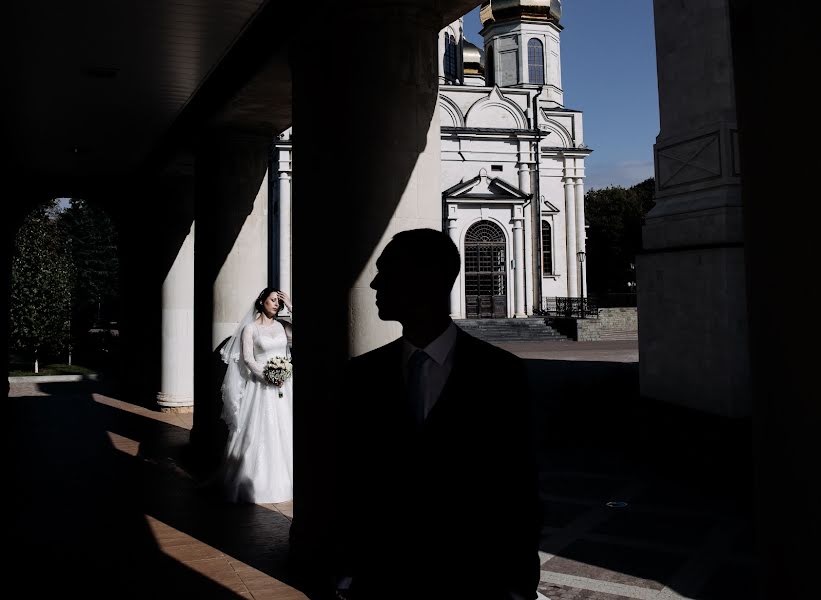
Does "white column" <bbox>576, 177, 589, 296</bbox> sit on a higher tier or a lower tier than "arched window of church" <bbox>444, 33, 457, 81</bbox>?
lower

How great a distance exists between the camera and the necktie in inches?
83.2

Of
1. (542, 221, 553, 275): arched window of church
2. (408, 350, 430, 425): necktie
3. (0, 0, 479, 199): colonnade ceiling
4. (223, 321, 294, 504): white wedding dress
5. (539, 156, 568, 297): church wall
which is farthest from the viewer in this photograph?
(542, 221, 553, 275): arched window of church

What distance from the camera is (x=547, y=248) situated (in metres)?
45.4

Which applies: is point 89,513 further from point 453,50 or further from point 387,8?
point 453,50

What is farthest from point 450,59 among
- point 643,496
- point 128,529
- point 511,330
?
point 128,529

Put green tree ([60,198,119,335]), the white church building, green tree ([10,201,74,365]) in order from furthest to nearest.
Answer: green tree ([60,198,119,335])
the white church building
green tree ([10,201,74,365])

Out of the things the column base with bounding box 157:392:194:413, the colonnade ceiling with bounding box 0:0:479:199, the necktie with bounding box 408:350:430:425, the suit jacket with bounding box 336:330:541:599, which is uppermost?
the colonnade ceiling with bounding box 0:0:479:199

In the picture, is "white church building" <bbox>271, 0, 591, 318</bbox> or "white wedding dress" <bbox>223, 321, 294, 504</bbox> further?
"white church building" <bbox>271, 0, 591, 318</bbox>

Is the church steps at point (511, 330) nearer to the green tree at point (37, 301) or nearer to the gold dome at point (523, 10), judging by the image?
the green tree at point (37, 301)

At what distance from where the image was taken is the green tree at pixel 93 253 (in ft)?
178

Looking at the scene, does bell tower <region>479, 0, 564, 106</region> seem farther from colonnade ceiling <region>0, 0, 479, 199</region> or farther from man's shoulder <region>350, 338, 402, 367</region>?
man's shoulder <region>350, 338, 402, 367</region>

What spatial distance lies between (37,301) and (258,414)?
19283 mm

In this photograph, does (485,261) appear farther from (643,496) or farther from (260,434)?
(643,496)

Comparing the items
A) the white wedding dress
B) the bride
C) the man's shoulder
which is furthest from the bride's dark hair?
the man's shoulder
